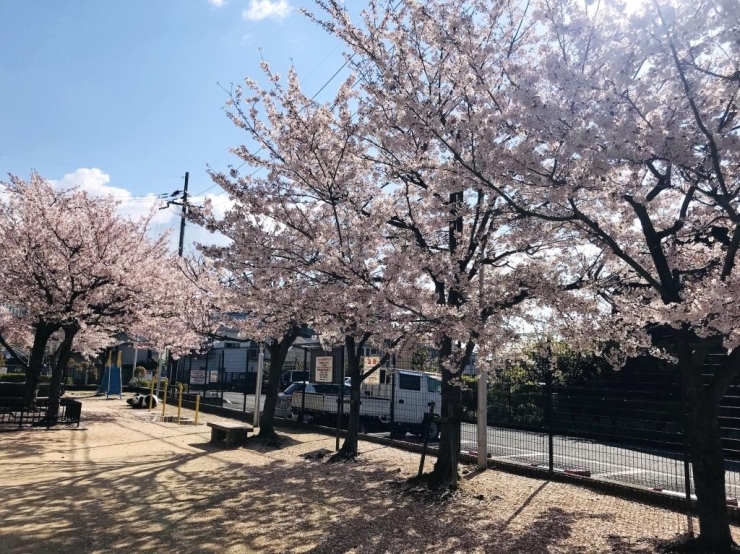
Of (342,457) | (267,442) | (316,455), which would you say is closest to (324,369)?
(267,442)

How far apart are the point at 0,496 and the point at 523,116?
779 cm

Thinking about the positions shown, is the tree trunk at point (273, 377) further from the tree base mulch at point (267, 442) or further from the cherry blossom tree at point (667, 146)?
the cherry blossom tree at point (667, 146)

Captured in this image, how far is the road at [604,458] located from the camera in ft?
26.6

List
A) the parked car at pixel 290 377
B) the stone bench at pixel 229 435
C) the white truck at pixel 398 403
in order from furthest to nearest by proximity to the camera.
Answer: the parked car at pixel 290 377
the white truck at pixel 398 403
the stone bench at pixel 229 435

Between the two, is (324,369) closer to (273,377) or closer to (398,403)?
(273,377)

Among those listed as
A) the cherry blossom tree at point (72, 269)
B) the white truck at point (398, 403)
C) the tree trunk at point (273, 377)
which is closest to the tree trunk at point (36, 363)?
the cherry blossom tree at point (72, 269)

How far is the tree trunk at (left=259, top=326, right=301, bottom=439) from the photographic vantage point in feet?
43.3

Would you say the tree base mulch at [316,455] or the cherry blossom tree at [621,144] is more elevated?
the cherry blossom tree at [621,144]

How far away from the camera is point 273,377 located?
13844 millimetres

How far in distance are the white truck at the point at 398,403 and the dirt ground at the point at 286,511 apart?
4310 millimetres

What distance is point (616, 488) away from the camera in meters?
7.62

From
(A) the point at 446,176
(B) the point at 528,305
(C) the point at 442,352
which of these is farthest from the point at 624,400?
(A) the point at 446,176

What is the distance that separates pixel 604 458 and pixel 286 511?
16.6ft

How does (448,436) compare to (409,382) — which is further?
(409,382)
